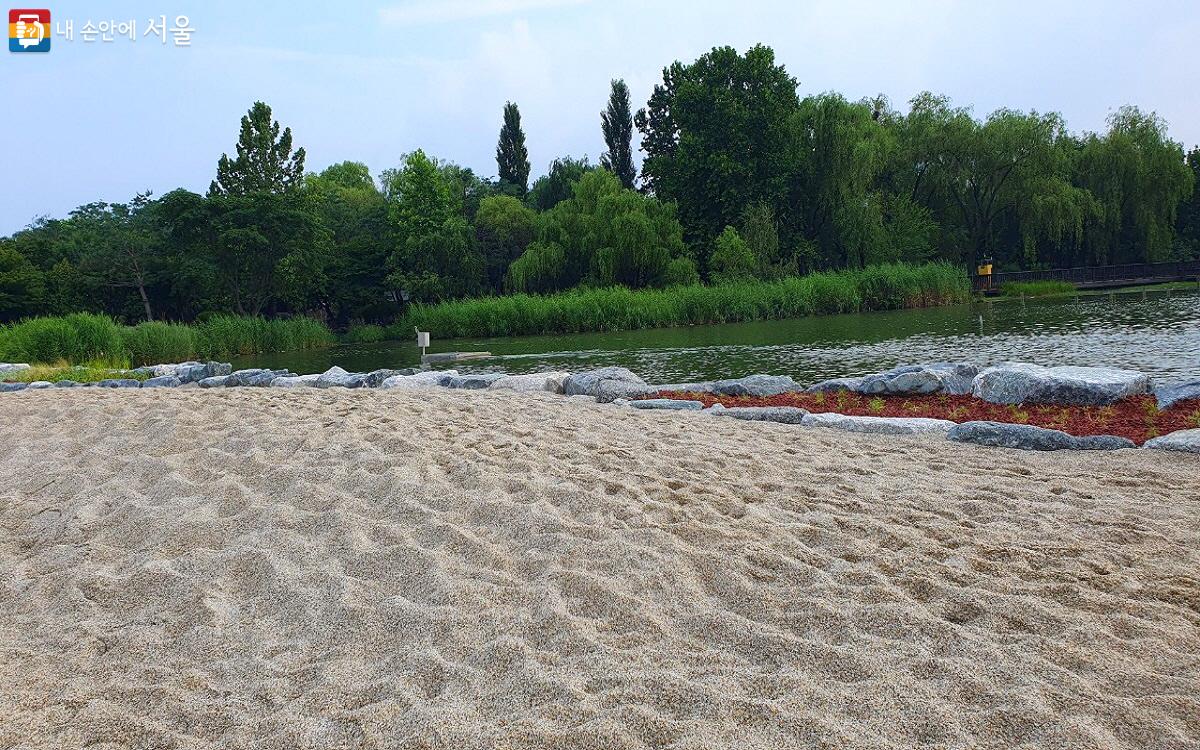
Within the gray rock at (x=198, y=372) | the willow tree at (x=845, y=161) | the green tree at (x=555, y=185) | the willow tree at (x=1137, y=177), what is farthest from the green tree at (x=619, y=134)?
the gray rock at (x=198, y=372)

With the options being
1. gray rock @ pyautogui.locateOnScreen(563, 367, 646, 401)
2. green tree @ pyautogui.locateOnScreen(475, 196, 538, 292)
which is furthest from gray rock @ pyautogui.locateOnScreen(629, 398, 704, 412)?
green tree @ pyautogui.locateOnScreen(475, 196, 538, 292)

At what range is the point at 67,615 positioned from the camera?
2729mm

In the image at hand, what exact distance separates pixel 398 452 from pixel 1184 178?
4087 centimetres

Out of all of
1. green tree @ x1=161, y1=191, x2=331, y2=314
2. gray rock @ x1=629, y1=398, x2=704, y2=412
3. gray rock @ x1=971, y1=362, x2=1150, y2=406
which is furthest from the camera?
green tree @ x1=161, y1=191, x2=331, y2=314

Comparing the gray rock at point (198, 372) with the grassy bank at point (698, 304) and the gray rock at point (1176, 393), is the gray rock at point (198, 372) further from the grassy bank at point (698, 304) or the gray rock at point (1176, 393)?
the grassy bank at point (698, 304)

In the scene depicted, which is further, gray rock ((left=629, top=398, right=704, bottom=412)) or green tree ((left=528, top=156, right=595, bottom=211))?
green tree ((left=528, top=156, right=595, bottom=211))

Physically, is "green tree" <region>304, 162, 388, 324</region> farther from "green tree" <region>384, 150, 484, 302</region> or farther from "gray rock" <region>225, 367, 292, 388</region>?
"gray rock" <region>225, 367, 292, 388</region>

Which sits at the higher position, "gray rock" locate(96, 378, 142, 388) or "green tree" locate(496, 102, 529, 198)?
"green tree" locate(496, 102, 529, 198)

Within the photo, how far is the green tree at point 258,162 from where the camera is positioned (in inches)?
1302

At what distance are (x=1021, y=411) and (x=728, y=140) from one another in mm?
32936

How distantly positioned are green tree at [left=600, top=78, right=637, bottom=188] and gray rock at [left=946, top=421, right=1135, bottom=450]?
43.0 m

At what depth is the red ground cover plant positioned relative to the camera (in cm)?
527

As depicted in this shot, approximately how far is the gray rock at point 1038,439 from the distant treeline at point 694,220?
21802 mm

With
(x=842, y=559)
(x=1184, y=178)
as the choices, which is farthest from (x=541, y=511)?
(x=1184, y=178)
